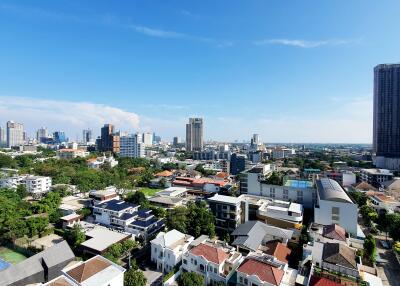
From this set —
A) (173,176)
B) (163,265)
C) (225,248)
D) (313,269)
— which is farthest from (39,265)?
(173,176)

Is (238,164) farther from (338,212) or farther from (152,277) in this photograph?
(152,277)

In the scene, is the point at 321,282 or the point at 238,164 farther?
the point at 238,164

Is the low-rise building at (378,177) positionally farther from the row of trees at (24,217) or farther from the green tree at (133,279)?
the row of trees at (24,217)

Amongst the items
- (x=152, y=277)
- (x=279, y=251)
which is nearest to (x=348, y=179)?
(x=279, y=251)

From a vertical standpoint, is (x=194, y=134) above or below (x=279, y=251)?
above

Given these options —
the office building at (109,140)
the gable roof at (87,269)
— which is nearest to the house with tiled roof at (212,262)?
the gable roof at (87,269)

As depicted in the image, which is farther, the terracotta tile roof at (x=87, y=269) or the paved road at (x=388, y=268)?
the paved road at (x=388, y=268)

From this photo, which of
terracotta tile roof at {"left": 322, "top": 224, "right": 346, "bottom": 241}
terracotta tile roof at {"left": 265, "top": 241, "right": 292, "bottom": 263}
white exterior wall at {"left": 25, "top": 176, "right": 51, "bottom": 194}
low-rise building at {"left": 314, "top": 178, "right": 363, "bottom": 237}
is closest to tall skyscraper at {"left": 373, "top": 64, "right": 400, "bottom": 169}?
low-rise building at {"left": 314, "top": 178, "right": 363, "bottom": 237}
